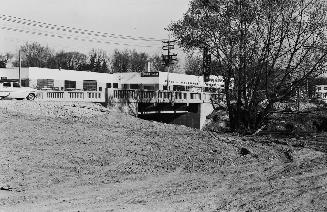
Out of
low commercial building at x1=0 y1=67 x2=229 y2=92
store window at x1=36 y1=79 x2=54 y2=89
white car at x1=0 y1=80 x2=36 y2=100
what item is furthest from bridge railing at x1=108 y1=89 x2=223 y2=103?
store window at x1=36 y1=79 x2=54 y2=89

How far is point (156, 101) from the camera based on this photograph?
41.2 meters

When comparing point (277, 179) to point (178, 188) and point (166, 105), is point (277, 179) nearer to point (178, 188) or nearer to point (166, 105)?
point (178, 188)

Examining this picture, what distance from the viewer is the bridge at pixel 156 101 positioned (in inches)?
1347

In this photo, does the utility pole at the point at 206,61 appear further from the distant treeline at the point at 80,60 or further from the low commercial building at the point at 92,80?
the distant treeline at the point at 80,60

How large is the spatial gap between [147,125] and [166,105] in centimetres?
2060

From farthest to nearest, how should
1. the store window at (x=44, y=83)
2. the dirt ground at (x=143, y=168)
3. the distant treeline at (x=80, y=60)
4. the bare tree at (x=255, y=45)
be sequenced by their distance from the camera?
the distant treeline at (x=80, y=60), the store window at (x=44, y=83), the bare tree at (x=255, y=45), the dirt ground at (x=143, y=168)

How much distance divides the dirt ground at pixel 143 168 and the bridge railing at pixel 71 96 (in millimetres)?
10126

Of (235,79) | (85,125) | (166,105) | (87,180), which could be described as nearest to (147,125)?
(85,125)

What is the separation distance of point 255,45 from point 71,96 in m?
14.8

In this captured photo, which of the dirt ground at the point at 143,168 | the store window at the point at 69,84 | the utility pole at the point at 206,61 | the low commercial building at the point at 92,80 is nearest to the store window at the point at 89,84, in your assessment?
the low commercial building at the point at 92,80

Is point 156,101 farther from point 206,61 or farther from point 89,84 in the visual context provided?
point 89,84

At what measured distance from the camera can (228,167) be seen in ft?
52.5

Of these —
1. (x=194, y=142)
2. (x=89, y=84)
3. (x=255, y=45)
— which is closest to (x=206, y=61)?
(x=255, y=45)

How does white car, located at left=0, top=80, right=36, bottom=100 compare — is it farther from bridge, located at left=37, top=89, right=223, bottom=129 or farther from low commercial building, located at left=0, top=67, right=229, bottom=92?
low commercial building, located at left=0, top=67, right=229, bottom=92
